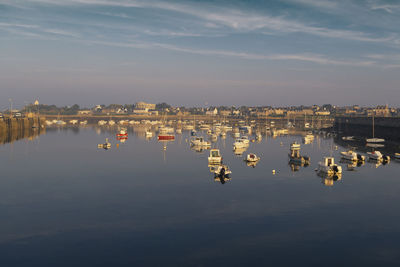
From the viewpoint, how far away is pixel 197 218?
4853 cm

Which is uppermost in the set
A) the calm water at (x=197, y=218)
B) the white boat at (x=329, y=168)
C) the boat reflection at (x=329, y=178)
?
the white boat at (x=329, y=168)

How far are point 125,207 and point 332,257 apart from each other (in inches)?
1124

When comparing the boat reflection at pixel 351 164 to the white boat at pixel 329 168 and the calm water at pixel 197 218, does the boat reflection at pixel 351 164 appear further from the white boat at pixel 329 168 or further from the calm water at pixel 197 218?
the white boat at pixel 329 168

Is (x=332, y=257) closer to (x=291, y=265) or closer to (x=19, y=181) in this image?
(x=291, y=265)

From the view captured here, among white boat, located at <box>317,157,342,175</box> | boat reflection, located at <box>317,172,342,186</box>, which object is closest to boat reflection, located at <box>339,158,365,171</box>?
white boat, located at <box>317,157,342,175</box>

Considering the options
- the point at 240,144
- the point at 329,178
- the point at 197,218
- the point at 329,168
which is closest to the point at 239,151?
the point at 240,144

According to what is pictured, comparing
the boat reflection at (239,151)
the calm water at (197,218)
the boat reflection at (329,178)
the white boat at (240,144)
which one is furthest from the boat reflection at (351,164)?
the white boat at (240,144)

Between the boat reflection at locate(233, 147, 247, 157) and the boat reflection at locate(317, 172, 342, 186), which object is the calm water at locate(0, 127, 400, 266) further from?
the boat reflection at locate(233, 147, 247, 157)

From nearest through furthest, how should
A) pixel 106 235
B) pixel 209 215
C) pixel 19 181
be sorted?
pixel 106 235
pixel 209 215
pixel 19 181

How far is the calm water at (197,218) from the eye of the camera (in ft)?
120

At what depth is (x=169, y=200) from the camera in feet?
193

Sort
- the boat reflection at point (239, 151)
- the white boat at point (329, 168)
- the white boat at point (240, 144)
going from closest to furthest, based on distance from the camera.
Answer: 1. the white boat at point (329, 168)
2. the boat reflection at point (239, 151)
3. the white boat at point (240, 144)

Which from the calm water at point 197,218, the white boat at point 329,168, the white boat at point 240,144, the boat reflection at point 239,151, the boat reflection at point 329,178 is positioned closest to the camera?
the calm water at point 197,218

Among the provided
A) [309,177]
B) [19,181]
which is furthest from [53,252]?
[309,177]
